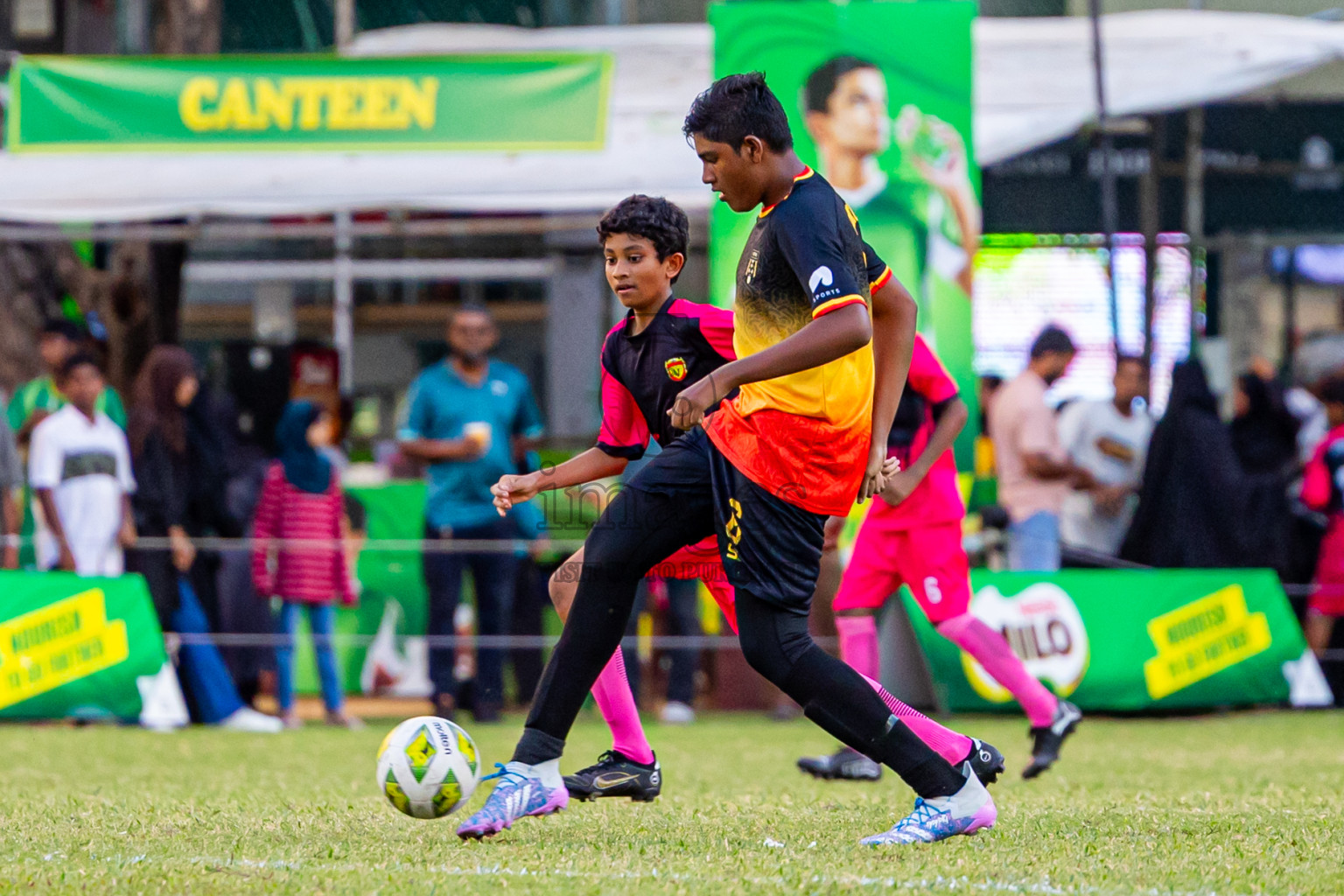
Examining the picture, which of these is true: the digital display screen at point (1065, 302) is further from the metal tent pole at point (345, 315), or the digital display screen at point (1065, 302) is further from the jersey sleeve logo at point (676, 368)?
the jersey sleeve logo at point (676, 368)

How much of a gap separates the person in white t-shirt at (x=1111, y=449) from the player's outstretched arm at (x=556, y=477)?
24.0 ft

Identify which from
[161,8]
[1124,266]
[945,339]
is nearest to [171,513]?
[945,339]

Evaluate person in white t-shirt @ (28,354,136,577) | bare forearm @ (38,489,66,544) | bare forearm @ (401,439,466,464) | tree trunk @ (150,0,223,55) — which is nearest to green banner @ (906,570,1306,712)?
bare forearm @ (401,439,466,464)

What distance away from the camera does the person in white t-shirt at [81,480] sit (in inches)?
410

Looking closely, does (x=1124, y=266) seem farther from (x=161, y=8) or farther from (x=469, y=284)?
(x=161, y=8)

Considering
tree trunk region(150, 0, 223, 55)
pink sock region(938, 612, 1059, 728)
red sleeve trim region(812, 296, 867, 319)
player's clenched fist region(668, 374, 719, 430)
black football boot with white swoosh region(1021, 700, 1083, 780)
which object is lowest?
black football boot with white swoosh region(1021, 700, 1083, 780)

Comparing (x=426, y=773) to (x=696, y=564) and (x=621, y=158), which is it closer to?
(x=696, y=564)

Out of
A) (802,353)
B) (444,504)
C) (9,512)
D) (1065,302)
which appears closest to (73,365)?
(9,512)

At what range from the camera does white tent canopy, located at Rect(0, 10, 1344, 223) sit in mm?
10992

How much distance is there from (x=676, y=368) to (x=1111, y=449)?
7.55 m

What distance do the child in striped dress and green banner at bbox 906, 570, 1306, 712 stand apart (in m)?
3.36

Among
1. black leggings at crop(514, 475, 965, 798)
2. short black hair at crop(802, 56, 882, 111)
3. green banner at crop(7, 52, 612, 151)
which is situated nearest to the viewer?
black leggings at crop(514, 475, 965, 798)

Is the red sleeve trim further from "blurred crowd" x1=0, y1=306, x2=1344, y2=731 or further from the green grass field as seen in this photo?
"blurred crowd" x1=0, y1=306, x2=1344, y2=731

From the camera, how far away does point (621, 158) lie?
11.2 metres
